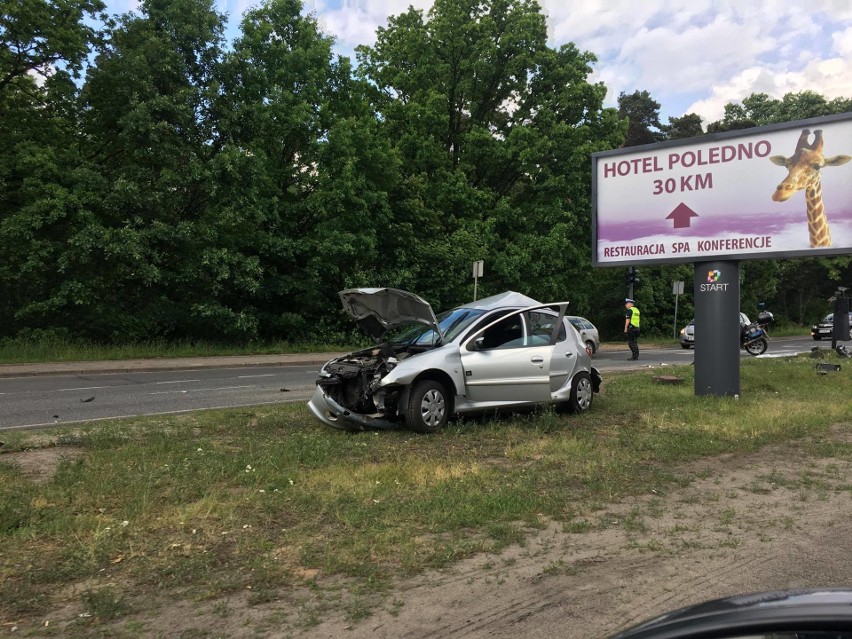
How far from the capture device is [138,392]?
43.8 feet

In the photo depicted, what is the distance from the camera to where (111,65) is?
21656 millimetres

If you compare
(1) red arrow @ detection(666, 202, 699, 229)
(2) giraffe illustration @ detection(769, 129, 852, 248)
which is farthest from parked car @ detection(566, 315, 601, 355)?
(2) giraffe illustration @ detection(769, 129, 852, 248)

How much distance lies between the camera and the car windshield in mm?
8969

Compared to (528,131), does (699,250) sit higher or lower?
lower

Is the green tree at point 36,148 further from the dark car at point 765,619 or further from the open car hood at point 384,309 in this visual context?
the dark car at point 765,619

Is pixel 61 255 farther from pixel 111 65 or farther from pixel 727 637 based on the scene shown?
pixel 727 637

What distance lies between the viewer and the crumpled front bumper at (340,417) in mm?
8133

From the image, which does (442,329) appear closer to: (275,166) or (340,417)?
(340,417)

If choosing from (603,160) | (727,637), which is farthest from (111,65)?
(727,637)

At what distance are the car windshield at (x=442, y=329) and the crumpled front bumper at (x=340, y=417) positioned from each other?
1210 mm

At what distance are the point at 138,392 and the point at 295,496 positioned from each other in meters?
9.32

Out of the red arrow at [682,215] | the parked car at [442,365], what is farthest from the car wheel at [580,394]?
the red arrow at [682,215]

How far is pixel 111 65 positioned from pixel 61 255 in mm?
6591

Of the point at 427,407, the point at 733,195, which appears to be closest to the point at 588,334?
the point at 733,195
